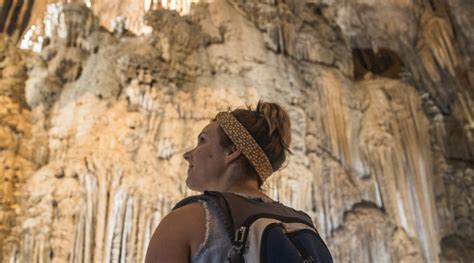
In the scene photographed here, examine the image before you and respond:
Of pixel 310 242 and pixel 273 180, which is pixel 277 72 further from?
pixel 310 242

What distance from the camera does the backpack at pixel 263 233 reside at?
0.93m

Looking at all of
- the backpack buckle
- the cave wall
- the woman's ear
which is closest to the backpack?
the backpack buckle

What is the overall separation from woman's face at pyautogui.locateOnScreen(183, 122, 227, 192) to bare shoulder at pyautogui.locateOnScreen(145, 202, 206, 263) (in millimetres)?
188

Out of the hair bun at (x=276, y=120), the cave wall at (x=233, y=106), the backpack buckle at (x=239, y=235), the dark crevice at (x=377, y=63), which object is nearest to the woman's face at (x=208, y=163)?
the hair bun at (x=276, y=120)

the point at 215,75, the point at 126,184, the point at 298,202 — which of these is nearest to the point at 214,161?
the point at 126,184

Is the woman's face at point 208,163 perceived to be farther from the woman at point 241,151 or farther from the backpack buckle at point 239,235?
the backpack buckle at point 239,235

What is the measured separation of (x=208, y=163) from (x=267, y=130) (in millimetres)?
143

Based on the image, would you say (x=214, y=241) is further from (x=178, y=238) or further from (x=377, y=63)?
(x=377, y=63)

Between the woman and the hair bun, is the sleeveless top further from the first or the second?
the hair bun

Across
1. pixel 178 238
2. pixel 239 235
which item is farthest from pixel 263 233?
pixel 178 238

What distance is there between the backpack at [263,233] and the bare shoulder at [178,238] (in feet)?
0.15

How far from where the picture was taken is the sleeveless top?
91 centimetres

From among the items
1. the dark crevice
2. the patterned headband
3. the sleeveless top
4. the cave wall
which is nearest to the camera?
the sleeveless top

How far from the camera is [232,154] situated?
3.72 ft
